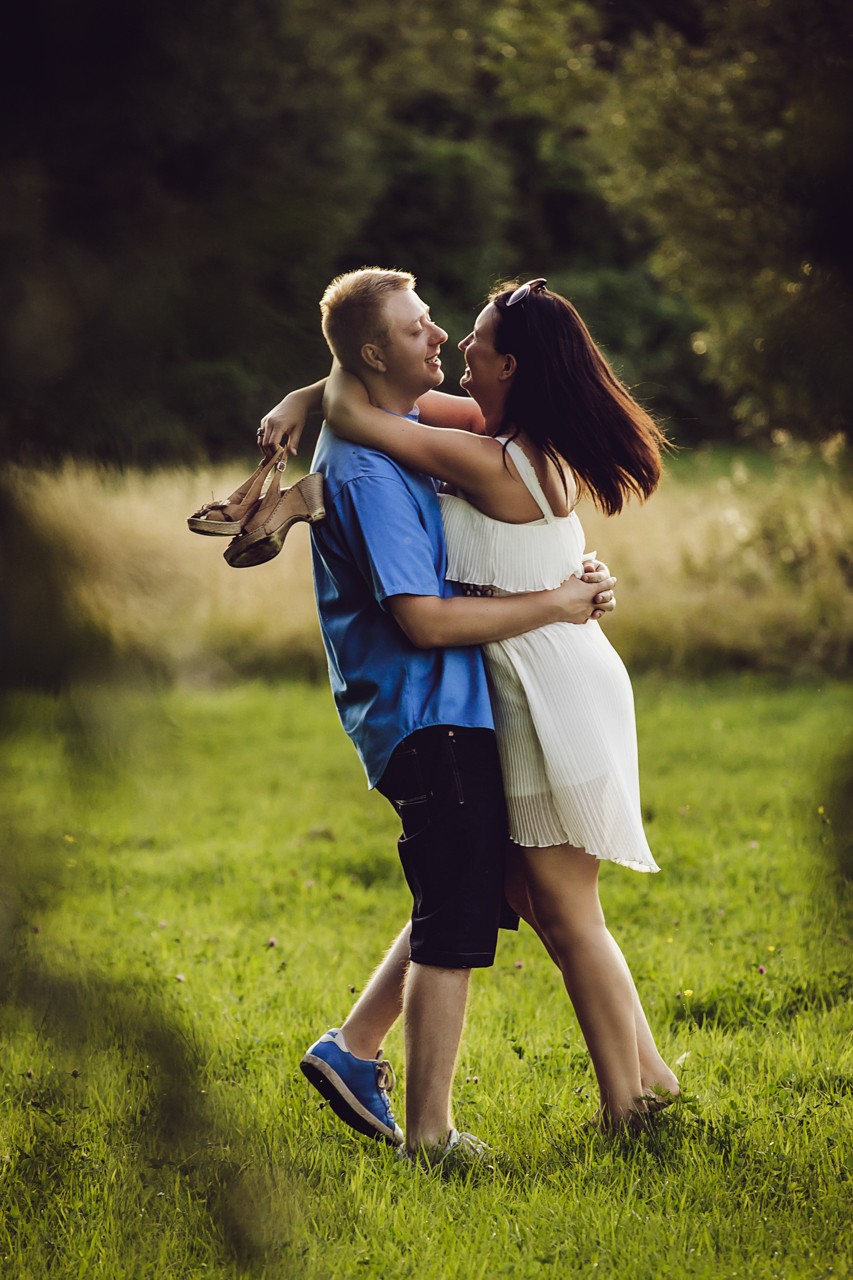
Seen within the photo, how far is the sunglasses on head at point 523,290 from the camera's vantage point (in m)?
2.74

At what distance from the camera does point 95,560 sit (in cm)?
122

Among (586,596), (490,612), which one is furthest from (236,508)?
(586,596)

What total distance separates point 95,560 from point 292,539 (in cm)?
899

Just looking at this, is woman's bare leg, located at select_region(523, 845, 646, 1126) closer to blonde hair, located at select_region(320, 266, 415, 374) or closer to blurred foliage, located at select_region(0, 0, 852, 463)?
blonde hair, located at select_region(320, 266, 415, 374)

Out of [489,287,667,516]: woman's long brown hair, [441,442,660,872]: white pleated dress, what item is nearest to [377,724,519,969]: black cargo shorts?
[441,442,660,872]: white pleated dress

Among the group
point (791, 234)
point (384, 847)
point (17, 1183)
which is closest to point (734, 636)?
point (384, 847)

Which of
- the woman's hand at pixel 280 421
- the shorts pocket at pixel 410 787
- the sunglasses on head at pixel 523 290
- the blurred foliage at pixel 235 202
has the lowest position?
the shorts pocket at pixel 410 787

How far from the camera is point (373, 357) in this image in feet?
8.77

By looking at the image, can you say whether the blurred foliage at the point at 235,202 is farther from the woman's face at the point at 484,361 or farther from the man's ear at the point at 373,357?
the woman's face at the point at 484,361

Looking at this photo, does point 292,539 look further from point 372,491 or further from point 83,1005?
point 83,1005

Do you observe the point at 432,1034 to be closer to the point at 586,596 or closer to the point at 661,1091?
the point at 661,1091

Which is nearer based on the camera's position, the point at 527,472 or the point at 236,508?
the point at 236,508

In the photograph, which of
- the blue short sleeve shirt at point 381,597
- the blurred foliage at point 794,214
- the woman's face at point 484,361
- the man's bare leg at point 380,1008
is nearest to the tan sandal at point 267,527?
the blue short sleeve shirt at point 381,597

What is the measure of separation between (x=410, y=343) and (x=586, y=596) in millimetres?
676
